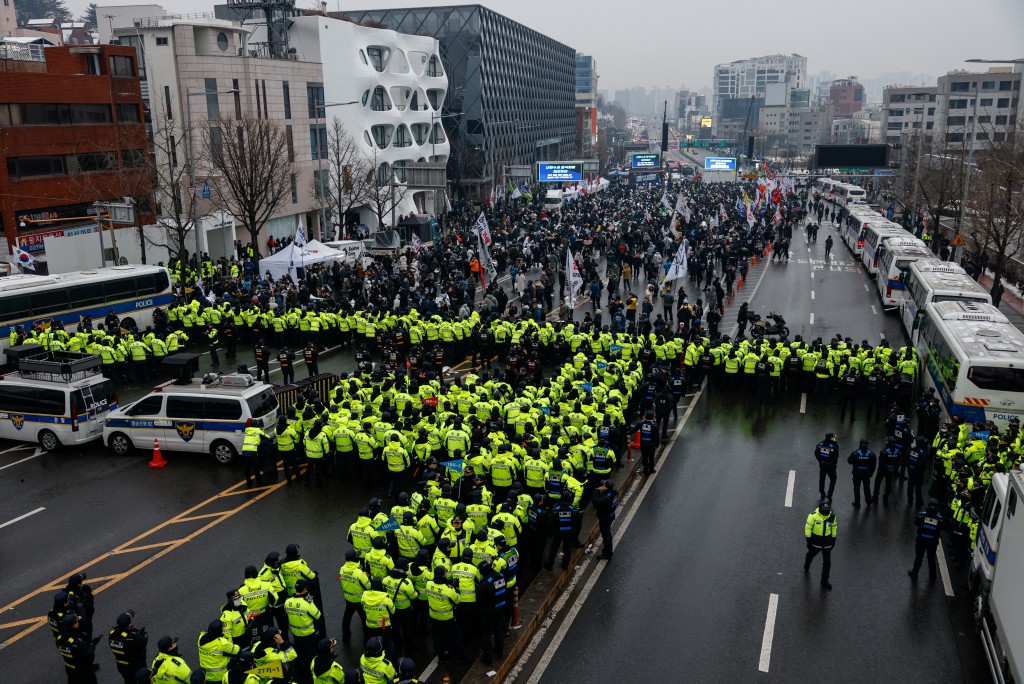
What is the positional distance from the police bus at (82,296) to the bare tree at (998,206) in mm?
32345

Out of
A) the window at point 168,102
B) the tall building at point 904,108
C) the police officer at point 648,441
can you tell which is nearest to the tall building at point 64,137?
the window at point 168,102

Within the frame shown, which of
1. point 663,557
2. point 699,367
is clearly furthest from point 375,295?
point 663,557

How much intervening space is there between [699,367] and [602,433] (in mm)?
8048

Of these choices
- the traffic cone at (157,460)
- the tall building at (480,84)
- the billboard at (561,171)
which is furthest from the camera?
the tall building at (480,84)

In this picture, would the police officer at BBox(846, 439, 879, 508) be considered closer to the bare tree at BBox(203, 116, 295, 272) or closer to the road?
the road

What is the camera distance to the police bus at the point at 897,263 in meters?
32.0

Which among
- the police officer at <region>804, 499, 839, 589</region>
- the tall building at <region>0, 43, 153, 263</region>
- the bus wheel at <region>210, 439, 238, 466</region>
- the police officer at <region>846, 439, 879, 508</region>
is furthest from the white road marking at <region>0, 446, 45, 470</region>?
the tall building at <region>0, 43, 153, 263</region>

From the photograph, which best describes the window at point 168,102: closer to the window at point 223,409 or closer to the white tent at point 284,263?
the white tent at point 284,263

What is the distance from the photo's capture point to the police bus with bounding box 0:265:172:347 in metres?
23.6

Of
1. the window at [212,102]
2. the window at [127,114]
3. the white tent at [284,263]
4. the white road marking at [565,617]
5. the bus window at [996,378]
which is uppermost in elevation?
the window at [212,102]

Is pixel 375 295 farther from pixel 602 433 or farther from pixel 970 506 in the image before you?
pixel 970 506

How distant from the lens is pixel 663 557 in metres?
13.1

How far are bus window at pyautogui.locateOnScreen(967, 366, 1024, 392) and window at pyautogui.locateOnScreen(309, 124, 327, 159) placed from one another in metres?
44.6

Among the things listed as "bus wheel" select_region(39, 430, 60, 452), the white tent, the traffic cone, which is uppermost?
the white tent
